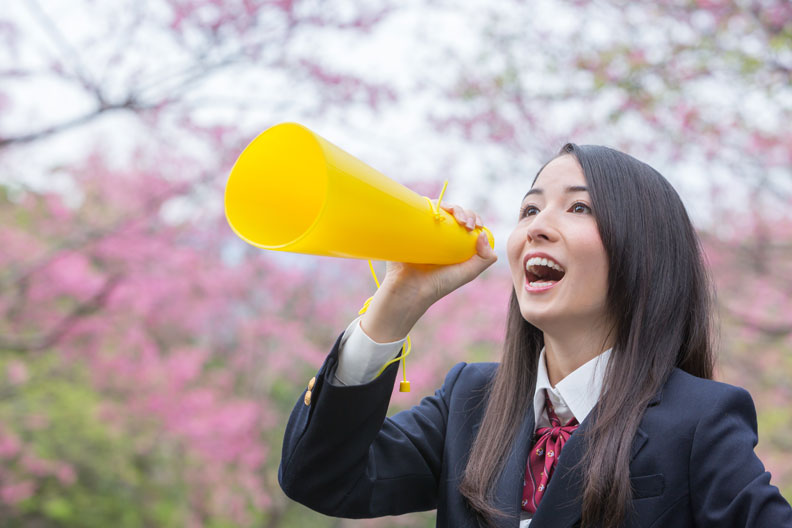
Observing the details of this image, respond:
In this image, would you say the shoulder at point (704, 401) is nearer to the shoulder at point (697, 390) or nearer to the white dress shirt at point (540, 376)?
the shoulder at point (697, 390)

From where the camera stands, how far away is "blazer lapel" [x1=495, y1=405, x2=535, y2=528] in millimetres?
1367

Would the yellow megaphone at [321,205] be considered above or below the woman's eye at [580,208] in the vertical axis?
below

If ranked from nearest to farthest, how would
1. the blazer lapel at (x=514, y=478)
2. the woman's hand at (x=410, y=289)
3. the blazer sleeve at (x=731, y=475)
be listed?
the blazer sleeve at (x=731, y=475) → the blazer lapel at (x=514, y=478) → the woman's hand at (x=410, y=289)

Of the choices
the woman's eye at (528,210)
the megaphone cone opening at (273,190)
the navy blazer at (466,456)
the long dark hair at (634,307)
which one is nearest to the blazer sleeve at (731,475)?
the navy blazer at (466,456)

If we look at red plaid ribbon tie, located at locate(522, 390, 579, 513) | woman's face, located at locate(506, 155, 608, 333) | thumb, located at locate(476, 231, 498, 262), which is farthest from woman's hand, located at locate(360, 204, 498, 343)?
red plaid ribbon tie, located at locate(522, 390, 579, 513)

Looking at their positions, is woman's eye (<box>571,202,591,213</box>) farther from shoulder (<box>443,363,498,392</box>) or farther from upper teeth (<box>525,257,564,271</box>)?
shoulder (<box>443,363,498,392</box>)

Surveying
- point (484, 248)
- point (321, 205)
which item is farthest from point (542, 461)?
point (321, 205)

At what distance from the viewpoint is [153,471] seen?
700 centimetres

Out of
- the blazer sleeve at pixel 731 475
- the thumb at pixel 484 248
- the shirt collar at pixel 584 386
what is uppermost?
the thumb at pixel 484 248

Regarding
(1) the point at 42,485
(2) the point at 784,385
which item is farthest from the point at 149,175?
(2) the point at 784,385

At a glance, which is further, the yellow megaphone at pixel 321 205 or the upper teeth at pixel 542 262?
the upper teeth at pixel 542 262

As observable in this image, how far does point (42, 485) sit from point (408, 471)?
5863mm

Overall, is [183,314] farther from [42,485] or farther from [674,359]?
[674,359]

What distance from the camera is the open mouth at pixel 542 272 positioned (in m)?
1.41
